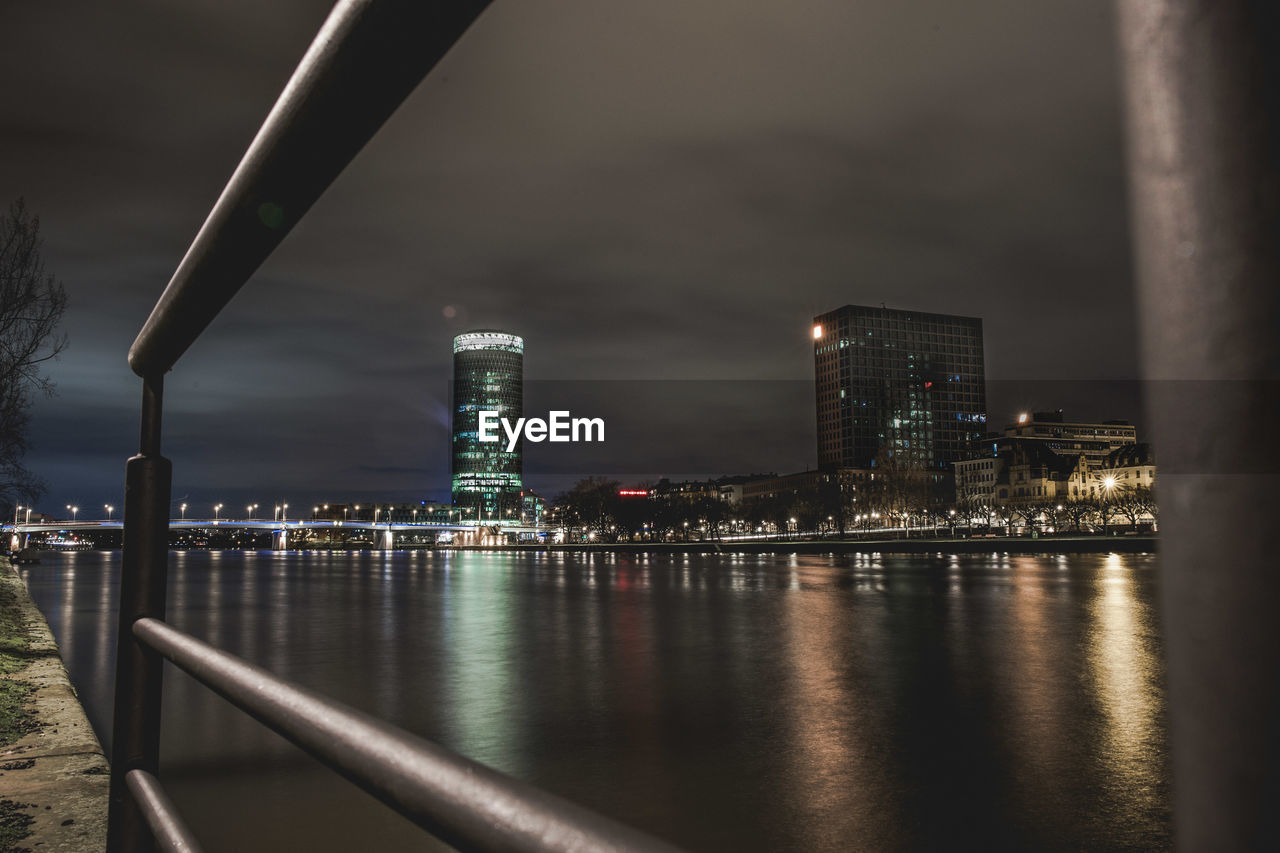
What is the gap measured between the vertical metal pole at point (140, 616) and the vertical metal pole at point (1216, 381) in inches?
65.8

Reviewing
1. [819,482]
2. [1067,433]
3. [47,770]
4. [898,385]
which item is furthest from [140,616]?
[898,385]

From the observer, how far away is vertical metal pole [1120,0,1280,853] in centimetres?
33

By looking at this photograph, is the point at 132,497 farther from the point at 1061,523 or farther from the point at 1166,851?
the point at 1061,523

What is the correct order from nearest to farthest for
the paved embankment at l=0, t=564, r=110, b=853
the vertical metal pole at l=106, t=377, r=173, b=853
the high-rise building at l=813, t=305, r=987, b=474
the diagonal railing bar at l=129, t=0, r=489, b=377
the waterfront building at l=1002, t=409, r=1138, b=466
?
the diagonal railing bar at l=129, t=0, r=489, b=377 → the vertical metal pole at l=106, t=377, r=173, b=853 → the paved embankment at l=0, t=564, r=110, b=853 → the waterfront building at l=1002, t=409, r=1138, b=466 → the high-rise building at l=813, t=305, r=987, b=474

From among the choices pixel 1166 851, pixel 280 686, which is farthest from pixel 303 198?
pixel 1166 851

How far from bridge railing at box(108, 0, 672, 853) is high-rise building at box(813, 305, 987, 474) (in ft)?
541

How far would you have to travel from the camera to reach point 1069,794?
588 cm

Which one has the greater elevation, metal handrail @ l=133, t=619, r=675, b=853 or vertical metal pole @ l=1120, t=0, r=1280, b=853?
vertical metal pole @ l=1120, t=0, r=1280, b=853

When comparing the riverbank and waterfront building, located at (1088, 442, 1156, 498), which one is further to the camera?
waterfront building, located at (1088, 442, 1156, 498)

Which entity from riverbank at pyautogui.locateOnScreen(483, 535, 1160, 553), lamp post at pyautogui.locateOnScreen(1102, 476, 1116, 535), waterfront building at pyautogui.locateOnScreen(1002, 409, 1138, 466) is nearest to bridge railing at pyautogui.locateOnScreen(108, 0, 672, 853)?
riverbank at pyautogui.locateOnScreen(483, 535, 1160, 553)

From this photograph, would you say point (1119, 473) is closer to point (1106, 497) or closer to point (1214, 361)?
point (1106, 497)

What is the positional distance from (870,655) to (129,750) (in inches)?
485

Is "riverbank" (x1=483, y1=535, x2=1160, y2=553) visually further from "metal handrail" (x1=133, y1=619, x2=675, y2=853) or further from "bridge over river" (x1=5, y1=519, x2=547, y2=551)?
"bridge over river" (x1=5, y1=519, x2=547, y2=551)

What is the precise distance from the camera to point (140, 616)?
Result: 5.55 ft
